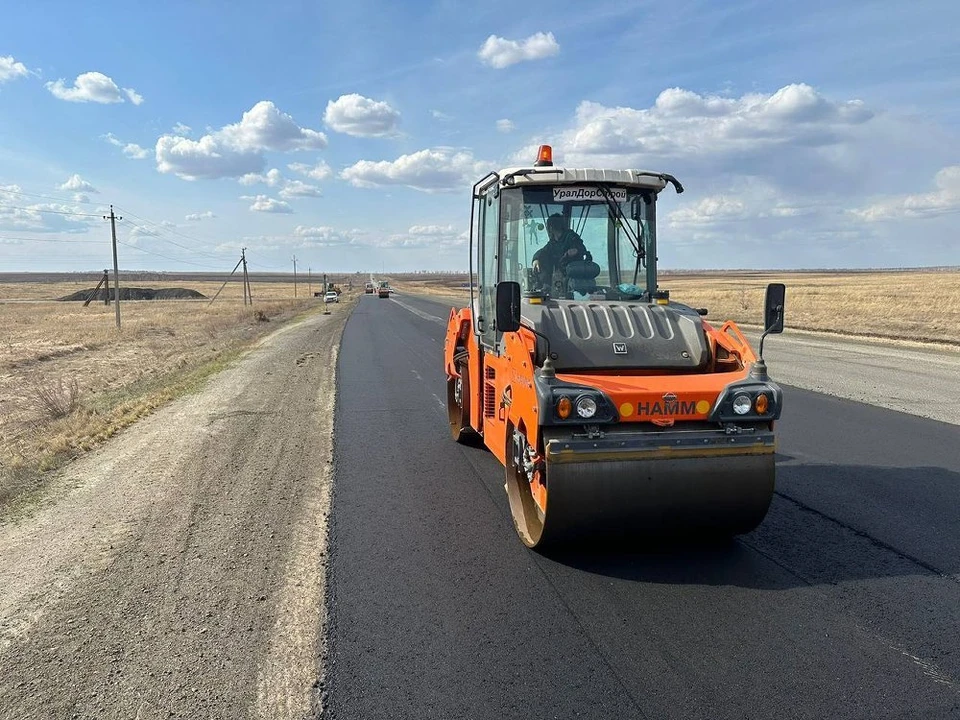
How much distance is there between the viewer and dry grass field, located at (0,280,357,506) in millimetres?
9002

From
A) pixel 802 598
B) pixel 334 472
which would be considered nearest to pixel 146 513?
pixel 334 472

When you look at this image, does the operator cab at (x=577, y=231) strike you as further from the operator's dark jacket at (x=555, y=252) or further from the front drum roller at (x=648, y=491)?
the front drum roller at (x=648, y=491)

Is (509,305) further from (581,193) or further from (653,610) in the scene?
(653,610)

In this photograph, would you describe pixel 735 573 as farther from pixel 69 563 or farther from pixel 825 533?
pixel 69 563

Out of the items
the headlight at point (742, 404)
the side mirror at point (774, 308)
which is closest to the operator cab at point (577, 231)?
the side mirror at point (774, 308)

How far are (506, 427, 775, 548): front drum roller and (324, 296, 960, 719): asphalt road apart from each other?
1.01ft

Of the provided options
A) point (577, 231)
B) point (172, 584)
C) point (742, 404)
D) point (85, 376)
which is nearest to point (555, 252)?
point (577, 231)

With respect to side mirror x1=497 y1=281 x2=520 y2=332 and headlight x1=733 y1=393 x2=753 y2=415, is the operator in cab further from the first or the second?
headlight x1=733 y1=393 x2=753 y2=415

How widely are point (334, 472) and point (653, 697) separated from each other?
175 inches

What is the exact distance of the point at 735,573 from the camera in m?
4.46

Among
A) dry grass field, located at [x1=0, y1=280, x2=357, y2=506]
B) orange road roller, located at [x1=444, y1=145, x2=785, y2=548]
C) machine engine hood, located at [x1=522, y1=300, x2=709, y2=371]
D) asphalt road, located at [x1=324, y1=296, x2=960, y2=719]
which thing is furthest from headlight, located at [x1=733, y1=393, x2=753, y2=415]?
dry grass field, located at [x1=0, y1=280, x2=357, y2=506]

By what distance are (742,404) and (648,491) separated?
792mm

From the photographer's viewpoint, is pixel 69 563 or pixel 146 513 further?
pixel 146 513

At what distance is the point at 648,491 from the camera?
4289 millimetres
